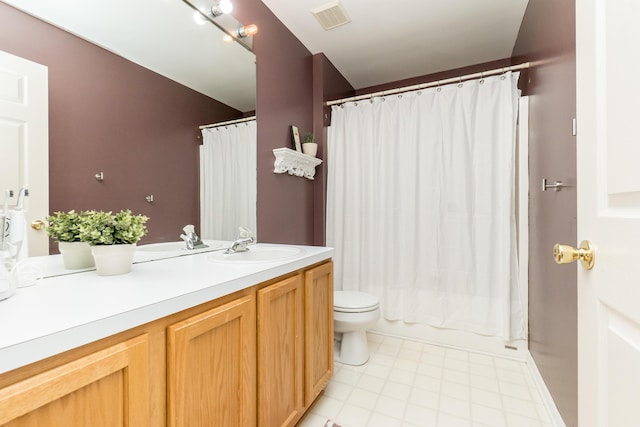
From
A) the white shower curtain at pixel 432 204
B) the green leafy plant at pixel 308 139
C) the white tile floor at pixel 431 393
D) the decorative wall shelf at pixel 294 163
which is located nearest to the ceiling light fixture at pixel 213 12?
the decorative wall shelf at pixel 294 163

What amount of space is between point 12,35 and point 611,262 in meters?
1.65

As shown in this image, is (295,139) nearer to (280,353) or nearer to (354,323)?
(354,323)

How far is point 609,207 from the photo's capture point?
0.56m

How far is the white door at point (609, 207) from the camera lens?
48cm

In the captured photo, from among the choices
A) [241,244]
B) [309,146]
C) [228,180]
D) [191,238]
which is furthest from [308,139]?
[191,238]

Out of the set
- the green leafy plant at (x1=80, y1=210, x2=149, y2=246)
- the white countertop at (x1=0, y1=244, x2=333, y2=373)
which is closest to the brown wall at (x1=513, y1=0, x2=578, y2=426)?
the white countertop at (x1=0, y1=244, x2=333, y2=373)

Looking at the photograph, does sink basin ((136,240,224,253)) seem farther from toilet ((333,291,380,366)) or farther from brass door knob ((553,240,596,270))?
brass door knob ((553,240,596,270))

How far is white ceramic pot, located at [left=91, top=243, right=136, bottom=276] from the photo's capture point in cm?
92

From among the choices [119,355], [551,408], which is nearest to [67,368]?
[119,355]

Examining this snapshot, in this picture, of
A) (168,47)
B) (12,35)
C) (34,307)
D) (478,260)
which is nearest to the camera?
(34,307)

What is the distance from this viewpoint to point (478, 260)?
2.12 metres

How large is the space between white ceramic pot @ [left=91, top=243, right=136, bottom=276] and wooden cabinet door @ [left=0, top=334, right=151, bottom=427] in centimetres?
40

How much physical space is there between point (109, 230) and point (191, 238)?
54cm

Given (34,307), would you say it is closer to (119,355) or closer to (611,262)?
(119,355)
